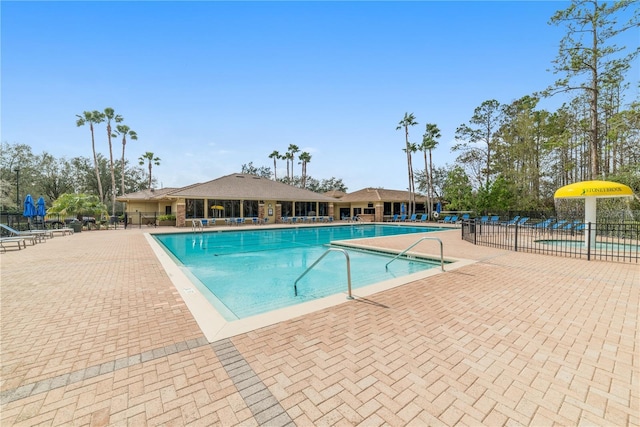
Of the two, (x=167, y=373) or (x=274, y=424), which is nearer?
(x=274, y=424)

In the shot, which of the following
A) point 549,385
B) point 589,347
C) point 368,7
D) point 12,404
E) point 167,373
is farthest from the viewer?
point 368,7

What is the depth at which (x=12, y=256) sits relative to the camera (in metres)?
9.16

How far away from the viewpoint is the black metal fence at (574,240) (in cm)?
868

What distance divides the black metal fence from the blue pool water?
175 inches

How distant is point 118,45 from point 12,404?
1159 cm

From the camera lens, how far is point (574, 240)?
43.9 ft

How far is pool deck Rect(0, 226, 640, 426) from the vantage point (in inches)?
80.4

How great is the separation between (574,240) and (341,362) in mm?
16292

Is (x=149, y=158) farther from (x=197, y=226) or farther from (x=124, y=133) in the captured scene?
(x=197, y=226)

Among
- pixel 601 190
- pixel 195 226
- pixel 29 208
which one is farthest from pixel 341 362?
pixel 29 208

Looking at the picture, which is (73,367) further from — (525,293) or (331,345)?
(525,293)

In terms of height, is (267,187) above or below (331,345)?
above

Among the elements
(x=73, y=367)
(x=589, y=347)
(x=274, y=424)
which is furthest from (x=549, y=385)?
(x=73, y=367)

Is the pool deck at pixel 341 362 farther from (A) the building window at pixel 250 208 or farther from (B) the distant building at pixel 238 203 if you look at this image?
(A) the building window at pixel 250 208
